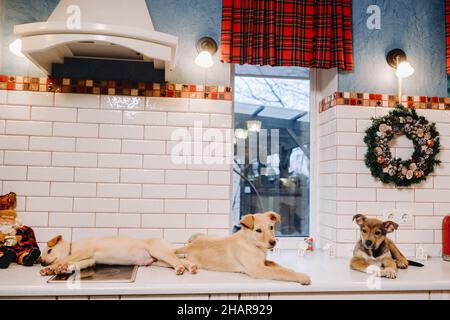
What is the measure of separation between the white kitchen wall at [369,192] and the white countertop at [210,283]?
0.38 m

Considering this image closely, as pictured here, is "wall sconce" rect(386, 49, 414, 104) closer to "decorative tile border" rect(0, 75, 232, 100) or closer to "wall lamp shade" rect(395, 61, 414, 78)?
"wall lamp shade" rect(395, 61, 414, 78)

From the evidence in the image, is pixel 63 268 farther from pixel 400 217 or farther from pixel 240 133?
pixel 400 217

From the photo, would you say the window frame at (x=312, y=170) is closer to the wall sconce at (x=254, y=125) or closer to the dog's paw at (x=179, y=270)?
the wall sconce at (x=254, y=125)

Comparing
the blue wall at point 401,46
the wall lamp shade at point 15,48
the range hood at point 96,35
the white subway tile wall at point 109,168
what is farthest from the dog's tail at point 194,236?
the wall lamp shade at point 15,48

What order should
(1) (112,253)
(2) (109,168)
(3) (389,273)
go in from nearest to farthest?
1. (3) (389,273)
2. (1) (112,253)
3. (2) (109,168)

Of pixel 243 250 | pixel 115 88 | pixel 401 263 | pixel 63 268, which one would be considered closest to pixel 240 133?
pixel 115 88

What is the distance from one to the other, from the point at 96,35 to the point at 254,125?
1.10m

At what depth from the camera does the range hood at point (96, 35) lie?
1.51 meters

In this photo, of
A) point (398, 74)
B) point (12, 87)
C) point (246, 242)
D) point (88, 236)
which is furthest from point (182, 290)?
point (398, 74)

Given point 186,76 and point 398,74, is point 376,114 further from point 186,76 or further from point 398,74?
point 186,76

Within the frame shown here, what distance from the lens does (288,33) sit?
6.87 feet

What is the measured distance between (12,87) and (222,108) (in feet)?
3.42

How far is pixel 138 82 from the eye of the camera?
6.67ft

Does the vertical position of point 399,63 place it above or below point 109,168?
above
